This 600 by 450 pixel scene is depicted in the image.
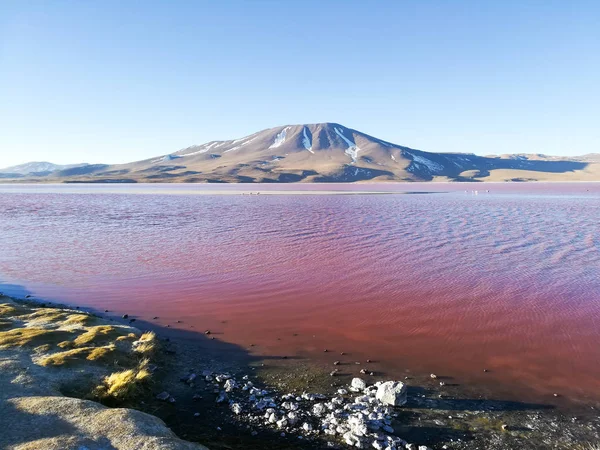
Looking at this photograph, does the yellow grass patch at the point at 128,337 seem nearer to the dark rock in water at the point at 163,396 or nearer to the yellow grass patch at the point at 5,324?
the dark rock in water at the point at 163,396

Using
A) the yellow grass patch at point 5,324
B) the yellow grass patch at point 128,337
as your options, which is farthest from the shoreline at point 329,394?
the yellow grass patch at point 5,324

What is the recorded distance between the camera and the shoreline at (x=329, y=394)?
11125mm

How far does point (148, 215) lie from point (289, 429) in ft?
193

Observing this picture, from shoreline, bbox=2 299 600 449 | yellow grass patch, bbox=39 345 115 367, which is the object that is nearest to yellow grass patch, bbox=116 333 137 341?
yellow grass patch, bbox=39 345 115 367

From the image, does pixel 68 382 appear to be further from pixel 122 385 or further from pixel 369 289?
pixel 369 289

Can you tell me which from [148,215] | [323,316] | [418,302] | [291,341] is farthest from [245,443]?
[148,215]

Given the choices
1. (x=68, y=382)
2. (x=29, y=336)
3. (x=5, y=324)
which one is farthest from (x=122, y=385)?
(x=5, y=324)

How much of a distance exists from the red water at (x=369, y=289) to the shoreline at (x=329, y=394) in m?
1.08

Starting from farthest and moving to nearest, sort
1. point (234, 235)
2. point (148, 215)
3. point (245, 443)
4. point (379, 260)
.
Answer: point (148, 215)
point (234, 235)
point (379, 260)
point (245, 443)

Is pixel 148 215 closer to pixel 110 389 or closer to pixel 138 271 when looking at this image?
pixel 138 271

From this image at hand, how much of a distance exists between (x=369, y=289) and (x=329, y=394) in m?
12.6

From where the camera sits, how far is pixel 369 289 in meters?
25.4

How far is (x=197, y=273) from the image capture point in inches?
1137

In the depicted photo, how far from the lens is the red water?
16.5 metres
